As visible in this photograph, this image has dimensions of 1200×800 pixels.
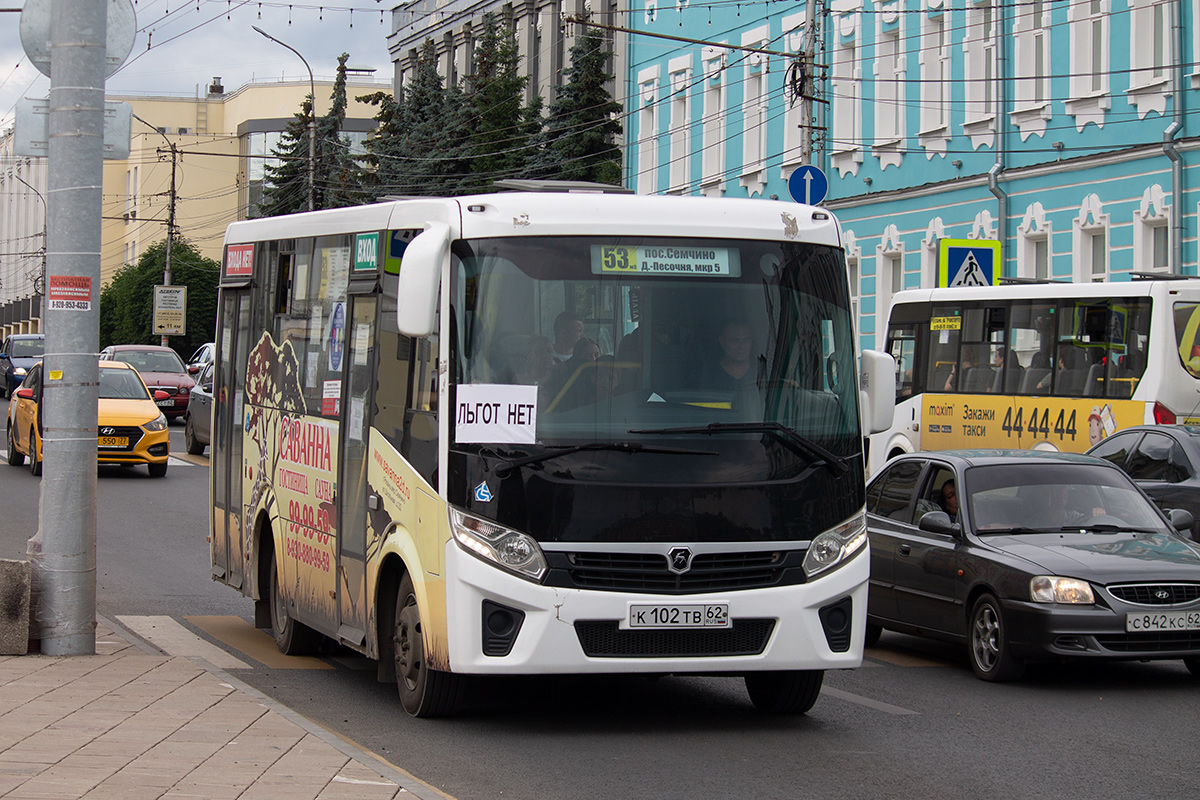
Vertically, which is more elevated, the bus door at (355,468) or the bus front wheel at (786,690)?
the bus door at (355,468)

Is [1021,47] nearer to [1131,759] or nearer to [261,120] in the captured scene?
[1131,759]

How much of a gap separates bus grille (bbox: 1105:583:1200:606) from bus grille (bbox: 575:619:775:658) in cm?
300

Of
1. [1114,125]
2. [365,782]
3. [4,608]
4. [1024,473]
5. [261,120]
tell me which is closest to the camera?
[365,782]

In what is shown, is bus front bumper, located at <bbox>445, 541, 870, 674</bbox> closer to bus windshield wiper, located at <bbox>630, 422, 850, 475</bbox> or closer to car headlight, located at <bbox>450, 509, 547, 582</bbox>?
car headlight, located at <bbox>450, 509, 547, 582</bbox>

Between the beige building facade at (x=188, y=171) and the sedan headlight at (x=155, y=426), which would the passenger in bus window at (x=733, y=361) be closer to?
the sedan headlight at (x=155, y=426)

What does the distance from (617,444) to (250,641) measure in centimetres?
486

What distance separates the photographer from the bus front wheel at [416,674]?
8.73 meters

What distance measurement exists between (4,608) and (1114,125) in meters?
24.1

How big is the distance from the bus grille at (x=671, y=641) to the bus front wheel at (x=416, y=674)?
0.88m

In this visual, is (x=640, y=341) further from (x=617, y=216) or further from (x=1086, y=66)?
(x=1086, y=66)

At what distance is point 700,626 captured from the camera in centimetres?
827

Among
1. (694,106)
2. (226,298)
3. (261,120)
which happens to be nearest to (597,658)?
(226,298)

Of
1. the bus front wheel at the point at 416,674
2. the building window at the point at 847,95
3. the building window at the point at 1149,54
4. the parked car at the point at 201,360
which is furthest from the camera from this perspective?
the parked car at the point at 201,360

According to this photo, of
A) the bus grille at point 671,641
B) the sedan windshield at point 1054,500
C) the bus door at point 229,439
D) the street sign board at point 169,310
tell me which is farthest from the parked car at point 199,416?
the street sign board at point 169,310
